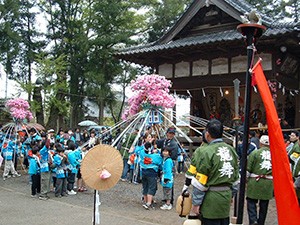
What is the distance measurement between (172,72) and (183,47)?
2.15 m

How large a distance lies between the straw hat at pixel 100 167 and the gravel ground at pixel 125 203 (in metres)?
1.84

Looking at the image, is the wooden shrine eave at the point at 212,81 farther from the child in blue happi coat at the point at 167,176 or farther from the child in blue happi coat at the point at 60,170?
the child in blue happi coat at the point at 60,170

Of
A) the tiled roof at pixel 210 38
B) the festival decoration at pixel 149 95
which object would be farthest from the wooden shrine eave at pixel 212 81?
the festival decoration at pixel 149 95

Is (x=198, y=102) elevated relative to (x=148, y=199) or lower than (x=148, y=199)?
elevated

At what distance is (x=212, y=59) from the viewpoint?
14.7 m

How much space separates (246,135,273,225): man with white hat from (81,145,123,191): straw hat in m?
2.51

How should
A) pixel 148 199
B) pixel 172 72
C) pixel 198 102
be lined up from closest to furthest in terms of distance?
1. pixel 148 199
2. pixel 172 72
3. pixel 198 102

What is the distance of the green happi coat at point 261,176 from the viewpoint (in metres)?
6.32

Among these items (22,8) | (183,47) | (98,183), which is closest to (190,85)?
(183,47)

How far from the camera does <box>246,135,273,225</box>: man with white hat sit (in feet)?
20.8

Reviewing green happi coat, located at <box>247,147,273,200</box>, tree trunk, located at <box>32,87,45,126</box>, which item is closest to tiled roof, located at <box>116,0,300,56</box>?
green happi coat, located at <box>247,147,273,200</box>

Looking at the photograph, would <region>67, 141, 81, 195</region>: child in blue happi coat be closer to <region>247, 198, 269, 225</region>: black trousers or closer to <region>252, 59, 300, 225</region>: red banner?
<region>247, 198, 269, 225</region>: black trousers

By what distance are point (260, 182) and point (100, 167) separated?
9.59ft

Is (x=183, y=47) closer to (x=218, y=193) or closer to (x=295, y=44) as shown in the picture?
(x=295, y=44)
